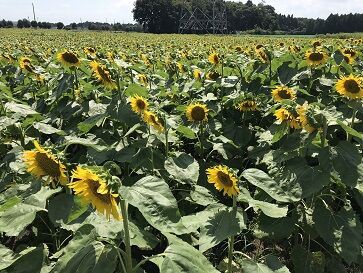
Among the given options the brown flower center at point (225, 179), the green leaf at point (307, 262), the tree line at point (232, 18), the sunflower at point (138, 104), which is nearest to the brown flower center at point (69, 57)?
the sunflower at point (138, 104)

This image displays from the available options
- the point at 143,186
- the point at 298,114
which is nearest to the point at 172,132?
the point at 298,114

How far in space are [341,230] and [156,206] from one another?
1410 mm

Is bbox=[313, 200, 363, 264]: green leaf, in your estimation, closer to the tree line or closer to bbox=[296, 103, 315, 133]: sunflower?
bbox=[296, 103, 315, 133]: sunflower

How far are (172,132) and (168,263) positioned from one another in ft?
5.93

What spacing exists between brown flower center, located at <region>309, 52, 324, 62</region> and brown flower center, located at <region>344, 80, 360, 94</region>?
1240mm

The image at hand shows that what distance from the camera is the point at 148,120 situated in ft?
9.91

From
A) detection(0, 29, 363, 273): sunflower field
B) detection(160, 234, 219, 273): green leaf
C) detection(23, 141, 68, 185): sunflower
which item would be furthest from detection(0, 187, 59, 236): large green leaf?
detection(160, 234, 219, 273): green leaf

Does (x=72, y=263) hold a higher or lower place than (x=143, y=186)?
lower

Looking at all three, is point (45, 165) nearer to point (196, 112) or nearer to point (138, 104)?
point (138, 104)

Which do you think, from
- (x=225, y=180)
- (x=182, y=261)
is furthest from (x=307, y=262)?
(x=182, y=261)

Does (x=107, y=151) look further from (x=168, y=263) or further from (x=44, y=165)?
(x=168, y=263)

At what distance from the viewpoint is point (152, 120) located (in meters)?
3.02

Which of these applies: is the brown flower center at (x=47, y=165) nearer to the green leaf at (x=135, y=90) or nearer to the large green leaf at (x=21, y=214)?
the large green leaf at (x=21, y=214)

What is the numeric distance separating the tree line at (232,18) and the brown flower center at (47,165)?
7348 centimetres
